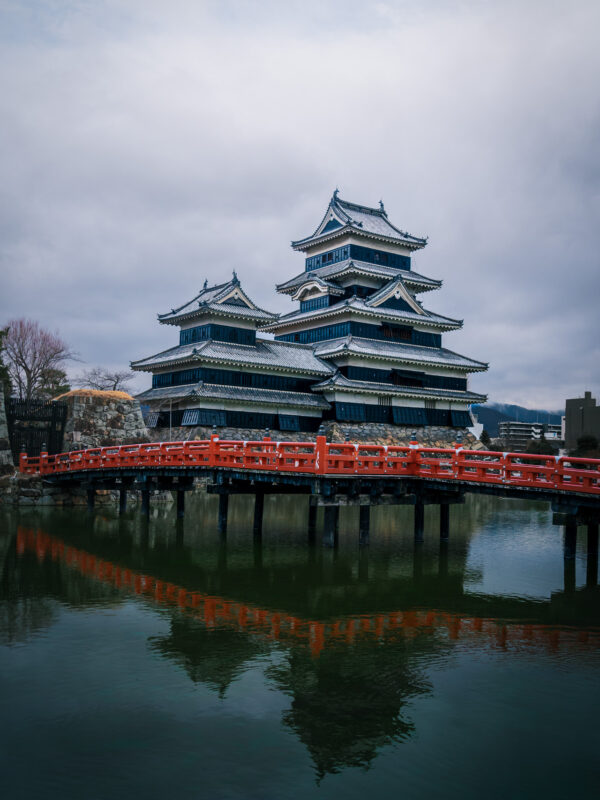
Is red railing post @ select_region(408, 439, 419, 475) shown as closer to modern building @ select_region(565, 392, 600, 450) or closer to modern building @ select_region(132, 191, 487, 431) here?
modern building @ select_region(132, 191, 487, 431)

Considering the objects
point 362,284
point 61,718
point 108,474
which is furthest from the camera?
point 362,284

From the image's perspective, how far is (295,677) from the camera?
1154cm

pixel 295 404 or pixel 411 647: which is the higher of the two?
pixel 295 404

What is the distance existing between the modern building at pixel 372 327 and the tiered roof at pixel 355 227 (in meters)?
0.08

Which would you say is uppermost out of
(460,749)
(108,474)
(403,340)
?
(403,340)

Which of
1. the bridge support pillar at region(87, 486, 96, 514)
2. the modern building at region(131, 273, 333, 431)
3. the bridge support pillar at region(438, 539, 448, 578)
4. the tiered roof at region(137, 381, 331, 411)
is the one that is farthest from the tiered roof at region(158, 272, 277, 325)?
the bridge support pillar at region(438, 539, 448, 578)

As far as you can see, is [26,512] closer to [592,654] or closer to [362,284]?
[592,654]

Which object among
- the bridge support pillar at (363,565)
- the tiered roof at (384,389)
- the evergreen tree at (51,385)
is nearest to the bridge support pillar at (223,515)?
the bridge support pillar at (363,565)

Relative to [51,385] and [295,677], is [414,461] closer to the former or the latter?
[295,677]

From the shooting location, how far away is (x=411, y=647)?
13305mm

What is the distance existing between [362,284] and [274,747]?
159ft

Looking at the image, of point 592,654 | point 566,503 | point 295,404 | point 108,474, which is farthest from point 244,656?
point 295,404

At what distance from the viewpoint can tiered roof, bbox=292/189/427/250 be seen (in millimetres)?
55375

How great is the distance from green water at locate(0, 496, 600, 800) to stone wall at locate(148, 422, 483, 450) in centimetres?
2285
